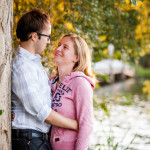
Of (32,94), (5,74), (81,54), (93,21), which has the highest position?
(93,21)

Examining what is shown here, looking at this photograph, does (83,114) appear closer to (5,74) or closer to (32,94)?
(32,94)

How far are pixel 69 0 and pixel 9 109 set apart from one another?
2.28 metres

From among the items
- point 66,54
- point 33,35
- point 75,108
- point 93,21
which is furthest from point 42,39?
point 93,21

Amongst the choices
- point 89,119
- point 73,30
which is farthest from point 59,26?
point 89,119

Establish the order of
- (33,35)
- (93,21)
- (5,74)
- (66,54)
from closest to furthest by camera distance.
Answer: (5,74) → (33,35) → (66,54) → (93,21)

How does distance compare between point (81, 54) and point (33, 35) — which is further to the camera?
point (81, 54)

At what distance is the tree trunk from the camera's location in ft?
6.89

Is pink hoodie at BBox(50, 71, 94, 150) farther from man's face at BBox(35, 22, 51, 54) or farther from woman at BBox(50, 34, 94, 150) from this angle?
man's face at BBox(35, 22, 51, 54)

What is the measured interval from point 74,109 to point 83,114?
118mm

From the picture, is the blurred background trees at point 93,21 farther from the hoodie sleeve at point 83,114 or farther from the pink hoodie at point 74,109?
the hoodie sleeve at point 83,114

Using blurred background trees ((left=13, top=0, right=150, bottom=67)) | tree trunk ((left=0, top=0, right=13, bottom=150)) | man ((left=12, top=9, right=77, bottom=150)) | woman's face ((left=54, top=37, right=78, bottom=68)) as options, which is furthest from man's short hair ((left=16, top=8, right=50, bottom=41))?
blurred background trees ((left=13, top=0, right=150, bottom=67))

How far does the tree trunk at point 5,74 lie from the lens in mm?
2102

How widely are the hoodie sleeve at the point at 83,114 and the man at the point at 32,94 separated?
0.27 feet

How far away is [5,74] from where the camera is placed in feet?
6.94
